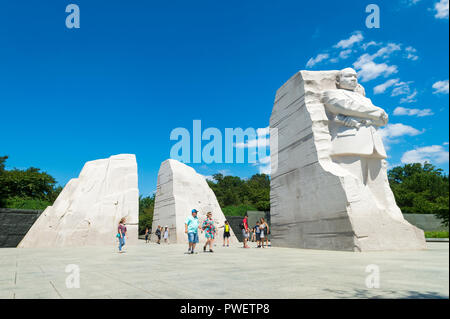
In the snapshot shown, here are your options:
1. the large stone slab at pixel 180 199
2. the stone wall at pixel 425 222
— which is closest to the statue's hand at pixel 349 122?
the large stone slab at pixel 180 199

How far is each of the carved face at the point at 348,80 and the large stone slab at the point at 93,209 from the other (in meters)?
13.0

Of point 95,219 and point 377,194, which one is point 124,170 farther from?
point 377,194

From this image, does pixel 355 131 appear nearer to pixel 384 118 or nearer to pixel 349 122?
pixel 349 122

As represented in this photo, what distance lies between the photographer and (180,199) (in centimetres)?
2164

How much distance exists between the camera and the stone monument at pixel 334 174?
9117mm

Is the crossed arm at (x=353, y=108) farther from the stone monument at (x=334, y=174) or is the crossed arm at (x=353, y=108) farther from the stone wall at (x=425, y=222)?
the stone wall at (x=425, y=222)

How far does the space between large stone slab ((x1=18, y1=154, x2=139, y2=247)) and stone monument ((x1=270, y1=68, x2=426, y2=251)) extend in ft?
31.3

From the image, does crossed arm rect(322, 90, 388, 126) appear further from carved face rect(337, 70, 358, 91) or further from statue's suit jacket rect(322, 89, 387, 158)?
carved face rect(337, 70, 358, 91)

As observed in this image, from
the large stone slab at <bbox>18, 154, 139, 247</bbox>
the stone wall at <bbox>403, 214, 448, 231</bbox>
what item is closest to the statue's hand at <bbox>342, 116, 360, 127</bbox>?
the large stone slab at <bbox>18, 154, 139, 247</bbox>

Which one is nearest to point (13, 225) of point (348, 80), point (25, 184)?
point (25, 184)

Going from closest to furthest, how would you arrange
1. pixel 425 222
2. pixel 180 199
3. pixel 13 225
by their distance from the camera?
pixel 13 225, pixel 180 199, pixel 425 222

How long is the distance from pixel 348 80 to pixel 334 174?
3.65 m

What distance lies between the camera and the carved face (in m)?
11.1

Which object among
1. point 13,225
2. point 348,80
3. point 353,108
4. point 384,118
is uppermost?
point 348,80
